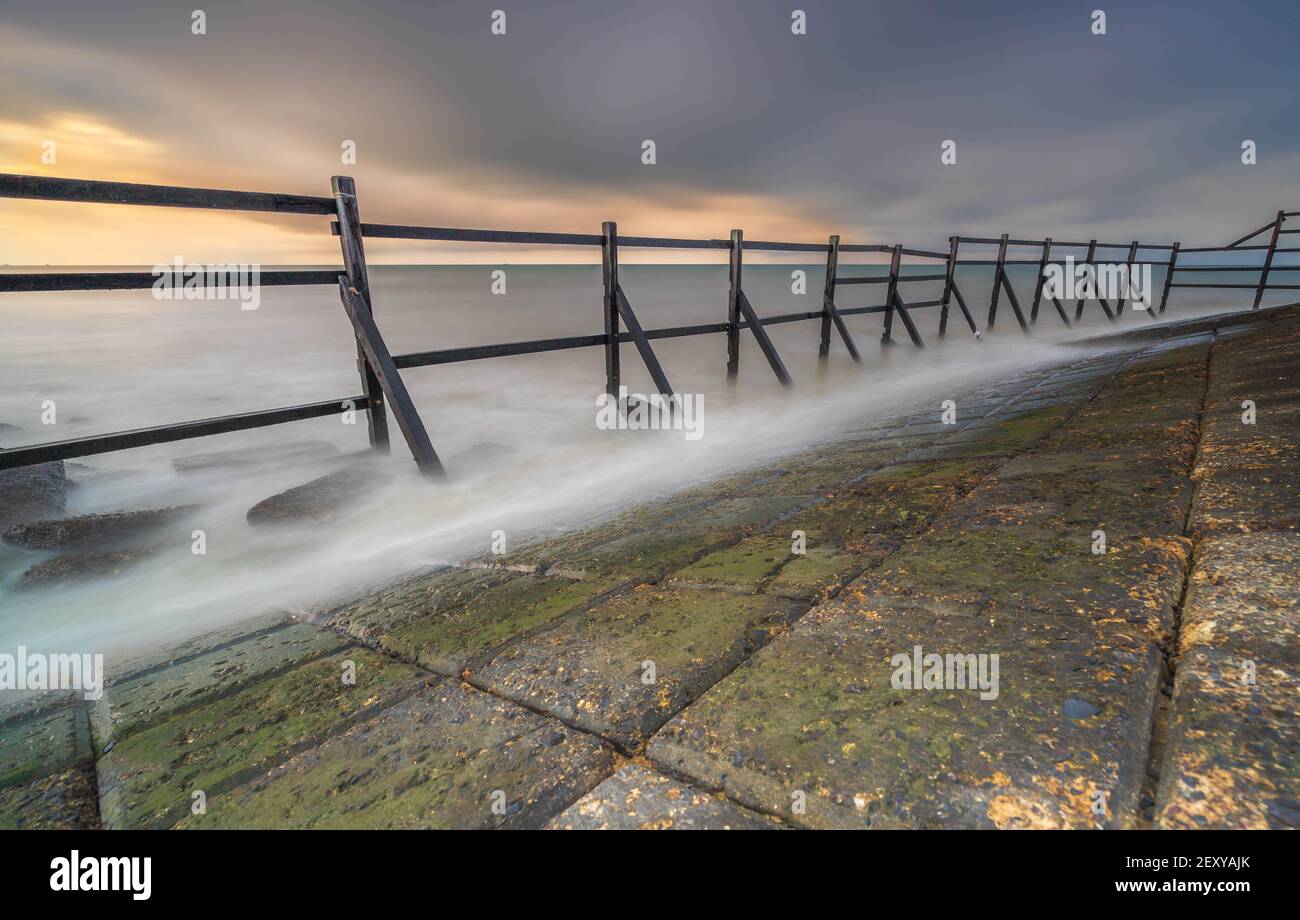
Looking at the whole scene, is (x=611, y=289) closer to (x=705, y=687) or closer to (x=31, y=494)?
(x=705, y=687)

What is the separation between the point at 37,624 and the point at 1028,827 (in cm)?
511

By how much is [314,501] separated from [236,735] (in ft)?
11.3

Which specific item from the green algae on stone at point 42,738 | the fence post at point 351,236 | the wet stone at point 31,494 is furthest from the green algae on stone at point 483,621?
the wet stone at point 31,494

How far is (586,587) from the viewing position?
2.39 m

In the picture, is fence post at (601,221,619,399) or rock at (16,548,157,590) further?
fence post at (601,221,619,399)

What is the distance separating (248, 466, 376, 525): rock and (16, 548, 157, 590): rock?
0.77 meters

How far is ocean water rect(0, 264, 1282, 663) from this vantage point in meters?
3.72

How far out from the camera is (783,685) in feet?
4.91

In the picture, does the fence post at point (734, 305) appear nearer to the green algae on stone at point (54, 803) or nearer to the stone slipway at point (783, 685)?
the stone slipway at point (783, 685)

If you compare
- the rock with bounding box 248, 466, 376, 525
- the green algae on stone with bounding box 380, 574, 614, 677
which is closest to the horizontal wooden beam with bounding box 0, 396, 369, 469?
the rock with bounding box 248, 466, 376, 525

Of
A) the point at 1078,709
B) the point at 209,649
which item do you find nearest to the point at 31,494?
the point at 209,649

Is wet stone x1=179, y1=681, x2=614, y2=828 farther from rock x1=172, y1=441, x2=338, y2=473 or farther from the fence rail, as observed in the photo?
rock x1=172, y1=441, x2=338, y2=473

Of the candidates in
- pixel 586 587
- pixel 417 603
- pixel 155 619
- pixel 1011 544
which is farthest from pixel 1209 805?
pixel 155 619
